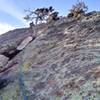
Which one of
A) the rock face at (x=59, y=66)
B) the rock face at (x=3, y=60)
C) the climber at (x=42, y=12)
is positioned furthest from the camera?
the climber at (x=42, y=12)

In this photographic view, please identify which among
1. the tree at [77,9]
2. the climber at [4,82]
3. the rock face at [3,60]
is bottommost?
the climber at [4,82]

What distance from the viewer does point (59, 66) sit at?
10.3 meters

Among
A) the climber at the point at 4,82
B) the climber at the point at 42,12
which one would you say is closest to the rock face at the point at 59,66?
the climber at the point at 4,82

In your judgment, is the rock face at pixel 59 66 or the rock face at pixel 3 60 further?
the rock face at pixel 3 60

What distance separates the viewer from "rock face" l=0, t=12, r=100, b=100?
28.4 ft

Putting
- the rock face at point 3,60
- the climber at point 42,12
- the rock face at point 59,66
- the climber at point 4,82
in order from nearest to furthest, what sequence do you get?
the rock face at point 59,66 → the climber at point 4,82 → the rock face at point 3,60 → the climber at point 42,12

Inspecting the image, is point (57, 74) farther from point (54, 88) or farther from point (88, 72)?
point (88, 72)

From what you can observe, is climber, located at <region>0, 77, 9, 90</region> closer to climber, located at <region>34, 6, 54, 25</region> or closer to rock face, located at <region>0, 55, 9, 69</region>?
rock face, located at <region>0, 55, 9, 69</region>

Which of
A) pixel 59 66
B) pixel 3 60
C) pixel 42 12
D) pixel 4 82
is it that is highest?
pixel 42 12

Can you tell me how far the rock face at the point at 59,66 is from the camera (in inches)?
341

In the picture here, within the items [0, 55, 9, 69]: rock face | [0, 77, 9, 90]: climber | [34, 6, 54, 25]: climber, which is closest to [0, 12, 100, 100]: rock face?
[0, 77, 9, 90]: climber

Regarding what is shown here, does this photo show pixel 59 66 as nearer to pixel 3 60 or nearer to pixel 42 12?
pixel 3 60

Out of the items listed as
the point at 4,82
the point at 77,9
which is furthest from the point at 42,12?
the point at 4,82

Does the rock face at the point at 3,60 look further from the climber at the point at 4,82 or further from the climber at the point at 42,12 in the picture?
the climber at the point at 42,12
